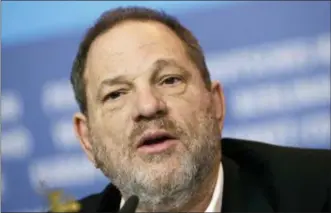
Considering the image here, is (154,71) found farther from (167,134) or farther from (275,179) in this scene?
(275,179)

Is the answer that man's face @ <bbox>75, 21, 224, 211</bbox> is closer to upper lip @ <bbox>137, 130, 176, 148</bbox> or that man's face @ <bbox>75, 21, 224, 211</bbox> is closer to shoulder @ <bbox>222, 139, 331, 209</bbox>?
upper lip @ <bbox>137, 130, 176, 148</bbox>

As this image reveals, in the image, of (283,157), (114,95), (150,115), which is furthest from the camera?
(283,157)

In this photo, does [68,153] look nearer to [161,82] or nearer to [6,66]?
[6,66]

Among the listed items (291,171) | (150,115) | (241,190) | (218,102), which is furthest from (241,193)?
(150,115)

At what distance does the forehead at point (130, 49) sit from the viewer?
120 cm

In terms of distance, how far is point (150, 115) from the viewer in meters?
1.09

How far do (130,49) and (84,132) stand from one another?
282mm

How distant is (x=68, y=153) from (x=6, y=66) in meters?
0.37

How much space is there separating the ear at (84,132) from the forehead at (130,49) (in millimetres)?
115

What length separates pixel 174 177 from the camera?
3.69 feet

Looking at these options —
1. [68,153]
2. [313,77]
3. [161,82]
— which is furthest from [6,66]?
[313,77]

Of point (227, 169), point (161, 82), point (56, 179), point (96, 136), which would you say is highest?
point (161, 82)

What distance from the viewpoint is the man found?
1.12m

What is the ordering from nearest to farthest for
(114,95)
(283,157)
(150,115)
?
1. (150,115)
2. (114,95)
3. (283,157)
